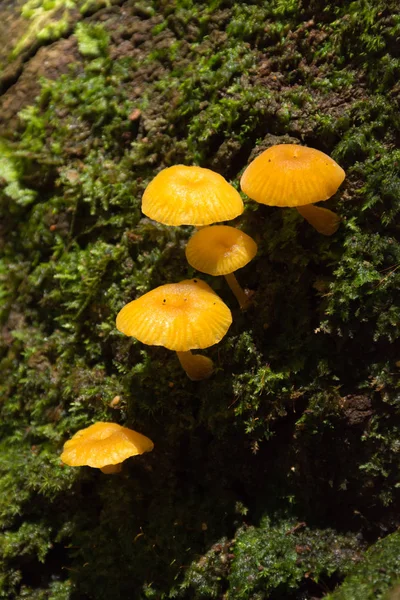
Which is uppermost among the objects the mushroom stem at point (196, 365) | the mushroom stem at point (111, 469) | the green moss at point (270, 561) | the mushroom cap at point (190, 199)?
the mushroom cap at point (190, 199)

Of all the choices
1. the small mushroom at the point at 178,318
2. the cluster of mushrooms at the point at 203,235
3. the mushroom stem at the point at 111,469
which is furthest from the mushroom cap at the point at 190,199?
the mushroom stem at the point at 111,469

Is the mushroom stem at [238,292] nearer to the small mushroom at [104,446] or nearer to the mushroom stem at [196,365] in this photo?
the mushroom stem at [196,365]

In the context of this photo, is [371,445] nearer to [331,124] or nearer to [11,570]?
[331,124]

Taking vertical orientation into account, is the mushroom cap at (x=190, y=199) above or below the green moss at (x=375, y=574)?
above

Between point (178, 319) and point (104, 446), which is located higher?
point (178, 319)

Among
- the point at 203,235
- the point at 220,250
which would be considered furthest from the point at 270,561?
the point at 203,235

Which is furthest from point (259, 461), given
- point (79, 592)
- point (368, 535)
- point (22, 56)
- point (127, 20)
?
point (22, 56)

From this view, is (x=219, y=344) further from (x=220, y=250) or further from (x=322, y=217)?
(x=322, y=217)
